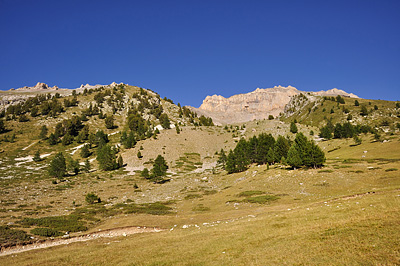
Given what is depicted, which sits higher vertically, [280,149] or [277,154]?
[280,149]

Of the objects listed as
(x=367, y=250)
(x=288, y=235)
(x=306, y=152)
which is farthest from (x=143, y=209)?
(x=306, y=152)

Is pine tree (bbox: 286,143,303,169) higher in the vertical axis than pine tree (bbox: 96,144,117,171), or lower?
lower

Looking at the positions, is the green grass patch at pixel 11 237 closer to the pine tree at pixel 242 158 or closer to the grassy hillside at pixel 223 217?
the grassy hillside at pixel 223 217

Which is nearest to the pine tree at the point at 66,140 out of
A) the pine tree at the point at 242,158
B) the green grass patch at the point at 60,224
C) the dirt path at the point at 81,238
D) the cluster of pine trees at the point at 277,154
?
the cluster of pine trees at the point at 277,154

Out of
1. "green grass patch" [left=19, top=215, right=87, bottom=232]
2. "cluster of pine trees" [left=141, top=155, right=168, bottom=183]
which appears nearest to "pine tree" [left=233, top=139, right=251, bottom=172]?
"cluster of pine trees" [left=141, top=155, right=168, bottom=183]

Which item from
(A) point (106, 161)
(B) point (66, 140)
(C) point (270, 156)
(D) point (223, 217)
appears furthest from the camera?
(B) point (66, 140)

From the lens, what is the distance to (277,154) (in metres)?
72.8

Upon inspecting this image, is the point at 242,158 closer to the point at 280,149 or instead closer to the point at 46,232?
the point at 280,149

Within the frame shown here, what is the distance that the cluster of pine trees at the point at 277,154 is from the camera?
54719 millimetres

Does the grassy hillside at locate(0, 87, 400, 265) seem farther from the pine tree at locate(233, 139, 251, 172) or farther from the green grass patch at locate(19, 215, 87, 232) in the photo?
the pine tree at locate(233, 139, 251, 172)

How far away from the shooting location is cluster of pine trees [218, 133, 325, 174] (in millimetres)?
54719

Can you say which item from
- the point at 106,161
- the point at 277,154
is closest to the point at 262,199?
the point at 277,154

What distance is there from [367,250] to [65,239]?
29.9 metres

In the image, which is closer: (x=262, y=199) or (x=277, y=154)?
(x=262, y=199)
